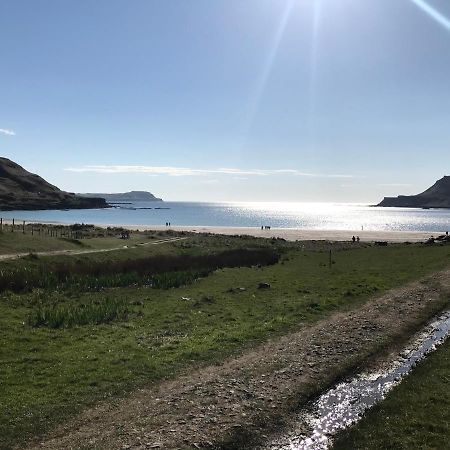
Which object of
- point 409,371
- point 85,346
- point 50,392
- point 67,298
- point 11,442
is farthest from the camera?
point 67,298

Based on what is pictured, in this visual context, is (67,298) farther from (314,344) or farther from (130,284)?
(314,344)

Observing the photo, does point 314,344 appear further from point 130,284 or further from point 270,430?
point 130,284

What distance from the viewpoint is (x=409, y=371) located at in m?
16.1

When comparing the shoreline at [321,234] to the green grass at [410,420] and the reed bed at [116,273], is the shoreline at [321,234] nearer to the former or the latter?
the reed bed at [116,273]

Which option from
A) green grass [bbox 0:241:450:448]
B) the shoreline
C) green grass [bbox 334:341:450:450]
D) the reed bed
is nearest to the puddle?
green grass [bbox 334:341:450:450]

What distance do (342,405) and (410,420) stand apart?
2296 millimetres

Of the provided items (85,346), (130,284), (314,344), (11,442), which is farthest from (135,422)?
(130,284)

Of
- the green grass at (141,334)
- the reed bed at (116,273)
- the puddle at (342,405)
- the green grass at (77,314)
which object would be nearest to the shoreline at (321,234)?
the reed bed at (116,273)

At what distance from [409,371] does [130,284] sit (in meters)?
25.4

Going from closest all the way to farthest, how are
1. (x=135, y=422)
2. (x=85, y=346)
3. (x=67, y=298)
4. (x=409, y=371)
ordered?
(x=135, y=422) < (x=409, y=371) < (x=85, y=346) < (x=67, y=298)

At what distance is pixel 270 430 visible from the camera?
1212 cm

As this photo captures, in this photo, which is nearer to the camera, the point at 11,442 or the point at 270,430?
the point at 11,442

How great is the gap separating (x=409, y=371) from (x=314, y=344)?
14.4 ft

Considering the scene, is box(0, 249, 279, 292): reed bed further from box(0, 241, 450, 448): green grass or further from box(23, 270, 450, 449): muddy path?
box(23, 270, 450, 449): muddy path
